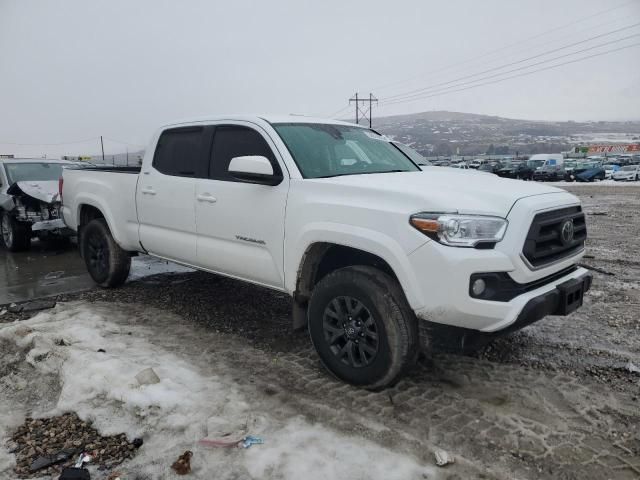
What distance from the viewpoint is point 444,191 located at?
3180 millimetres

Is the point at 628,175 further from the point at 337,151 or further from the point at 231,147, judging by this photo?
the point at 231,147

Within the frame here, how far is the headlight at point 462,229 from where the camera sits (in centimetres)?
290

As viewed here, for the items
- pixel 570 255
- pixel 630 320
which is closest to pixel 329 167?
pixel 570 255

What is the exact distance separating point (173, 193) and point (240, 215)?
1.05 metres

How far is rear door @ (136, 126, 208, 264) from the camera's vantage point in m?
4.66

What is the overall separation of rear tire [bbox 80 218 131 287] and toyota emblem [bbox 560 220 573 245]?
4.69m

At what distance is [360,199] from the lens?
10.9 ft

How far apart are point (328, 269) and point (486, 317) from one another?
4.47 feet

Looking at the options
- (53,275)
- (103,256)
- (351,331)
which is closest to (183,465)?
(351,331)

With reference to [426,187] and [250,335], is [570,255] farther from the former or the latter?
[250,335]

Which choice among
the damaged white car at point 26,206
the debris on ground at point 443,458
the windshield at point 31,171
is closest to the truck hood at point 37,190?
the damaged white car at point 26,206

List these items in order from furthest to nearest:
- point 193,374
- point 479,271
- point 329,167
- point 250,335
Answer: point 250,335, point 329,167, point 193,374, point 479,271

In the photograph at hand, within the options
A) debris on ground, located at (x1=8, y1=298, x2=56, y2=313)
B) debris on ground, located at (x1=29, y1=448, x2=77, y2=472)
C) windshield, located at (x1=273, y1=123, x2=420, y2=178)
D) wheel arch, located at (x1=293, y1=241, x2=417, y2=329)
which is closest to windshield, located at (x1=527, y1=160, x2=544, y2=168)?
windshield, located at (x1=273, y1=123, x2=420, y2=178)

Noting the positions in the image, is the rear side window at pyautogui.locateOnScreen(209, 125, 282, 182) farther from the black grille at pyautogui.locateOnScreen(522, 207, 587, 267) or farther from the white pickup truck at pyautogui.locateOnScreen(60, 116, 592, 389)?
the black grille at pyautogui.locateOnScreen(522, 207, 587, 267)
